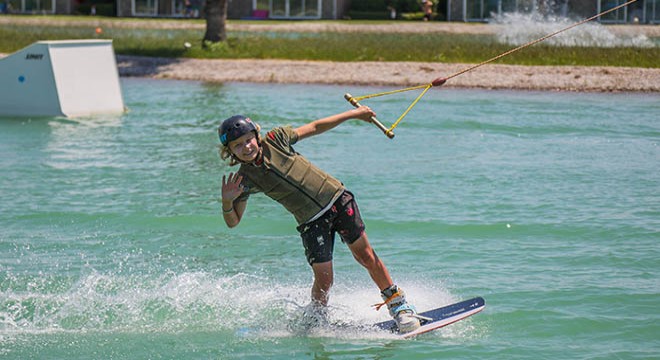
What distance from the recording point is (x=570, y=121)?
19.2 meters

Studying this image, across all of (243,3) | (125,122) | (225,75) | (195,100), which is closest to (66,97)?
(125,122)

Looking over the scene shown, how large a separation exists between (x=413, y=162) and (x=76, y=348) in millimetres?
8330

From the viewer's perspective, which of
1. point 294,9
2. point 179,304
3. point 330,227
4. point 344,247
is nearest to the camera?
point 330,227

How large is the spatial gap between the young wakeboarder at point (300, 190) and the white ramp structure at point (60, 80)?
13523 millimetres

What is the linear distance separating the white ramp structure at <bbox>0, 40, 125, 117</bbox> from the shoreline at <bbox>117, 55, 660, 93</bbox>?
638cm

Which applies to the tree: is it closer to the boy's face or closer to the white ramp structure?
the white ramp structure

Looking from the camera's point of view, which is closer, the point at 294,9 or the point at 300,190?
the point at 300,190

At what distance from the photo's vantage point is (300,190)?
7.27 metres

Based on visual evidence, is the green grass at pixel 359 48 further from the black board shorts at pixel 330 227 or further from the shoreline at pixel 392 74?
the black board shorts at pixel 330 227

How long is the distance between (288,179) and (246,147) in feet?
1.31

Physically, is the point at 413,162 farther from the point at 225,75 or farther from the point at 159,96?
the point at 225,75

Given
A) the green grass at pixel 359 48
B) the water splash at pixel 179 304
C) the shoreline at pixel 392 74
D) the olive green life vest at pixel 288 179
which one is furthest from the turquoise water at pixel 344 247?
the green grass at pixel 359 48

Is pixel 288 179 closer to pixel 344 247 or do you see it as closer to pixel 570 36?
pixel 344 247

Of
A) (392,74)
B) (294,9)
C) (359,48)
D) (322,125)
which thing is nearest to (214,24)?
(359,48)
